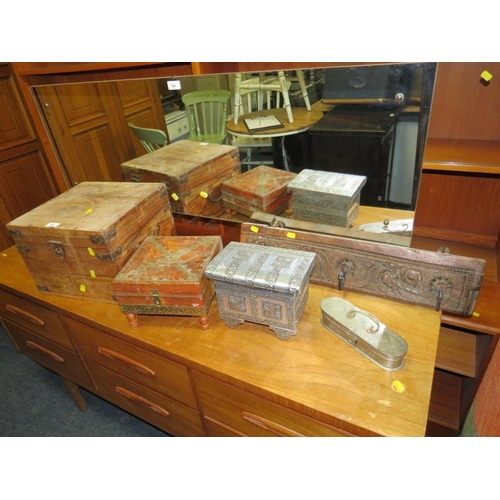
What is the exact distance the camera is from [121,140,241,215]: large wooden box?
1292 mm

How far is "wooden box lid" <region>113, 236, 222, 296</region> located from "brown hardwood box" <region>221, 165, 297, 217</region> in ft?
0.67

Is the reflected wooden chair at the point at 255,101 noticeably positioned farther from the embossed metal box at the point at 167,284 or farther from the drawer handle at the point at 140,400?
the drawer handle at the point at 140,400

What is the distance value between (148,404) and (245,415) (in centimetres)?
45

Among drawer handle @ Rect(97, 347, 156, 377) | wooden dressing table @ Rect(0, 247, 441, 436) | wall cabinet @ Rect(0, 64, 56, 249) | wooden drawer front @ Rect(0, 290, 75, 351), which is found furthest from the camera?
wall cabinet @ Rect(0, 64, 56, 249)

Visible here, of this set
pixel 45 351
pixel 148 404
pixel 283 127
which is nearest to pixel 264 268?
pixel 283 127

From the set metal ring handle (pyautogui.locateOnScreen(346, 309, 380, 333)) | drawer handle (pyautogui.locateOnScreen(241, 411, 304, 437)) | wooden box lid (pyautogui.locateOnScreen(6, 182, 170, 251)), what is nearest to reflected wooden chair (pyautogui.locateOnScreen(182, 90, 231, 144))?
wooden box lid (pyautogui.locateOnScreen(6, 182, 170, 251))

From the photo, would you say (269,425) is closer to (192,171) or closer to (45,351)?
(192,171)

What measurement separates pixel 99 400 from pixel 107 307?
897 millimetres

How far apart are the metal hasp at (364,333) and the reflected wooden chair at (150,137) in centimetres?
94

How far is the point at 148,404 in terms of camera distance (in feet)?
3.99

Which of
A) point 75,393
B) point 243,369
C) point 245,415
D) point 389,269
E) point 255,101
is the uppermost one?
point 255,101

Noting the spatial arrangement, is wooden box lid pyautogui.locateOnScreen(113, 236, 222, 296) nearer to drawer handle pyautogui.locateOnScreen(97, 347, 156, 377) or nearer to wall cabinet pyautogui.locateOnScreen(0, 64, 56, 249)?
drawer handle pyautogui.locateOnScreen(97, 347, 156, 377)

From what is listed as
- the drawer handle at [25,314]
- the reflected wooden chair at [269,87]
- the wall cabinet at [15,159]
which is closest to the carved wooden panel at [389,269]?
the reflected wooden chair at [269,87]

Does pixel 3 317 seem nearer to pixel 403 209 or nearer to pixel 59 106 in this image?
pixel 59 106
